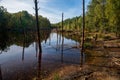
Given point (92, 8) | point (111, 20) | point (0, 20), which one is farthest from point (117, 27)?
point (0, 20)

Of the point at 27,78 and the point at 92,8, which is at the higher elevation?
the point at 92,8

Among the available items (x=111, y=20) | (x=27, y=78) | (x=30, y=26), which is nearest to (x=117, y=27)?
(x=111, y=20)

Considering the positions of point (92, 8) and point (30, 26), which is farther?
point (30, 26)

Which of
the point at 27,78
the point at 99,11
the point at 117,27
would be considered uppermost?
the point at 99,11

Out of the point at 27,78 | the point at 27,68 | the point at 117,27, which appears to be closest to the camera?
the point at 27,78

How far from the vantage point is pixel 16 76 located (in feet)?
63.2

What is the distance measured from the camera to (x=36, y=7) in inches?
736

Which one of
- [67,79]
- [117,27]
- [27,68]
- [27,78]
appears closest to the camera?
[67,79]

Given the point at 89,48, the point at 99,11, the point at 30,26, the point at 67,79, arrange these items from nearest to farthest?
the point at 67,79
the point at 89,48
the point at 99,11
the point at 30,26

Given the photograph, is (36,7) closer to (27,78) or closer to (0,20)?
(27,78)

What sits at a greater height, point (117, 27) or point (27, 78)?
point (117, 27)

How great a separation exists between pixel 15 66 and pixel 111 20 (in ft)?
103

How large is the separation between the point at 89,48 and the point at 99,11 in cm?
2508

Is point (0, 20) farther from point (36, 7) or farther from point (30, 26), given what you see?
point (30, 26)
